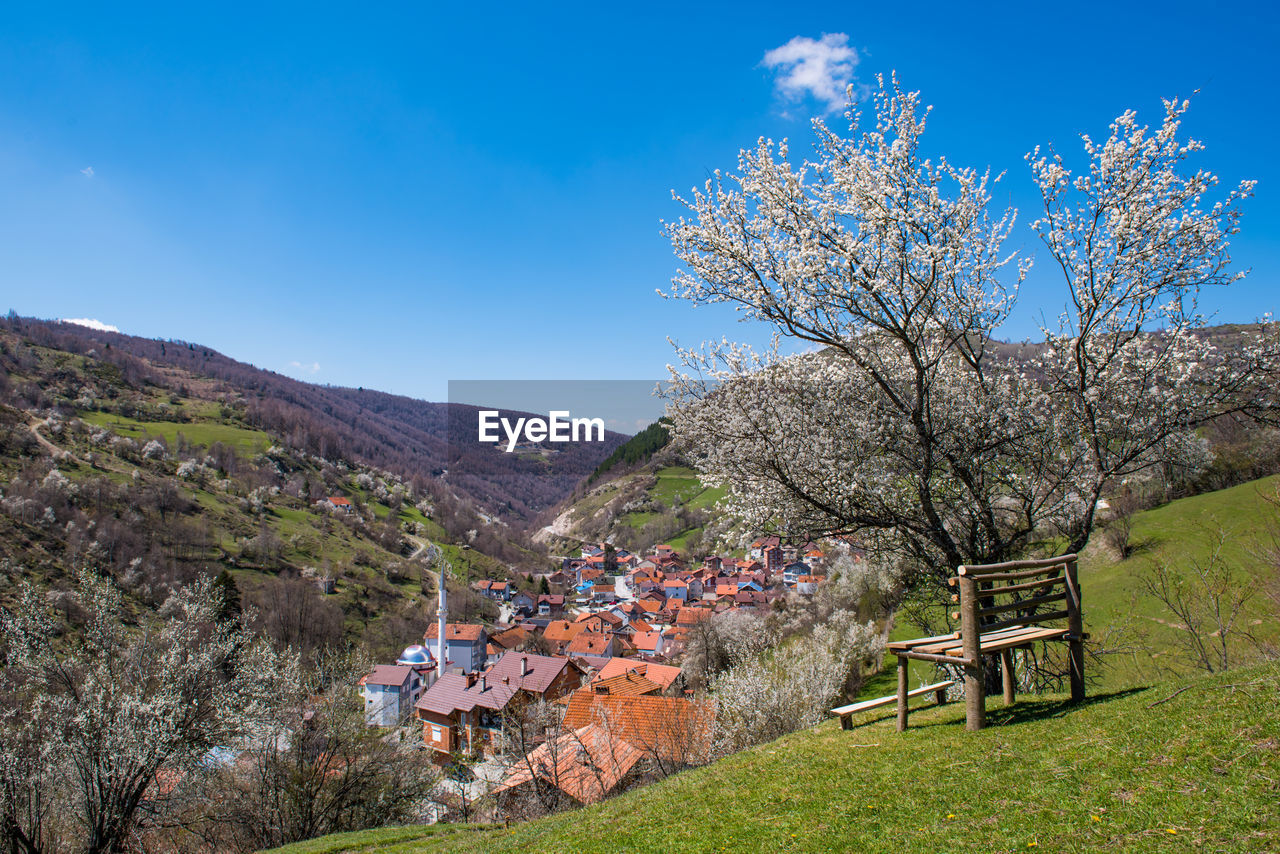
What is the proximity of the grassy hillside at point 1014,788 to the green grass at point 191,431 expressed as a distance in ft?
498

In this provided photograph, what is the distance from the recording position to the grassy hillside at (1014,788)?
3832mm

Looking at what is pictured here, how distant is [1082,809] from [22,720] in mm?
24766

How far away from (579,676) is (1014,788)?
40876 mm

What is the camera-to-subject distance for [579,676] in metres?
42.2

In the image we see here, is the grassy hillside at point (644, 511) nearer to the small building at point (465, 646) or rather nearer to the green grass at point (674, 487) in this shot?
the green grass at point (674, 487)

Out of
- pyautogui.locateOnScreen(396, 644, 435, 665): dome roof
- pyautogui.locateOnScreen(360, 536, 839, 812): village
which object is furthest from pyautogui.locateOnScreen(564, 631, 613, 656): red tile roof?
pyautogui.locateOnScreen(396, 644, 435, 665): dome roof

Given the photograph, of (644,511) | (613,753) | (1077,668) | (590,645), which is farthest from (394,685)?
(644,511)

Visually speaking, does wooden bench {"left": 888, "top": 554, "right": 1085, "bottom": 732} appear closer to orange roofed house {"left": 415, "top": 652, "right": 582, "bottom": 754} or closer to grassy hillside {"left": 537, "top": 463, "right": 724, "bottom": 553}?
orange roofed house {"left": 415, "top": 652, "right": 582, "bottom": 754}

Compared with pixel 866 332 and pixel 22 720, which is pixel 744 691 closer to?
pixel 866 332

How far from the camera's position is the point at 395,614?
86.2 metres

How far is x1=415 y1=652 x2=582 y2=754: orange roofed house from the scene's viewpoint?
3553cm

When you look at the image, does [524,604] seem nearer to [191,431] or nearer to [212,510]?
[212,510]

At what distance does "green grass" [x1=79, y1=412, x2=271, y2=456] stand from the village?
75910 mm

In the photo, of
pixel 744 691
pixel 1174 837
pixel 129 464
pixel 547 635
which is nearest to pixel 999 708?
pixel 1174 837
